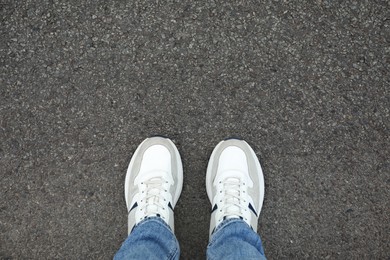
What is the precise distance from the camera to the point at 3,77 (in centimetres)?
174

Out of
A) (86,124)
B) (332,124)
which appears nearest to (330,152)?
(332,124)

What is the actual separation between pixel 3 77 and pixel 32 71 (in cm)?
12

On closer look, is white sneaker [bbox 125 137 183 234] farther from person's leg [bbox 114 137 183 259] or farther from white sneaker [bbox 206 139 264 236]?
white sneaker [bbox 206 139 264 236]

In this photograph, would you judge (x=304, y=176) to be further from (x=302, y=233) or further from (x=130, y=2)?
(x=130, y=2)

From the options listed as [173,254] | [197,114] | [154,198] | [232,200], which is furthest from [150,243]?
[197,114]

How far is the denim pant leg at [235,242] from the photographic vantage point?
56.0 inches

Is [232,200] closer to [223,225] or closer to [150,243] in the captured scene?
[223,225]

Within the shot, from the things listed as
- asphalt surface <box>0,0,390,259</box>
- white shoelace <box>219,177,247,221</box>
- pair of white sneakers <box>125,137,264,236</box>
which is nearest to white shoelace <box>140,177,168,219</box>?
pair of white sneakers <box>125,137,264,236</box>

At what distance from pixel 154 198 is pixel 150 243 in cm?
22

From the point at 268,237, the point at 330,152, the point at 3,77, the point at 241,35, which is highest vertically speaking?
the point at 241,35

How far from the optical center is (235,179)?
1.69 m

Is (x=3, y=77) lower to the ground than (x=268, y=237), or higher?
higher

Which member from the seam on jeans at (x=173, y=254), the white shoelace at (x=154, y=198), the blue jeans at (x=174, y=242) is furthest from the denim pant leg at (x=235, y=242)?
the white shoelace at (x=154, y=198)

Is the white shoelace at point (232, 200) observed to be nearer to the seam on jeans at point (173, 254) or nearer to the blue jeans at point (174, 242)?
the blue jeans at point (174, 242)
